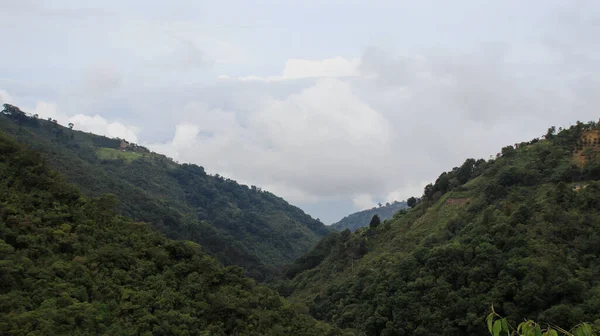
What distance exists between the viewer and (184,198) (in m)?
102

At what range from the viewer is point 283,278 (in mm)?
64000

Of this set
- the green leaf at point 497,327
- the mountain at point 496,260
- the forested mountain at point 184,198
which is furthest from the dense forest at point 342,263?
the forested mountain at point 184,198

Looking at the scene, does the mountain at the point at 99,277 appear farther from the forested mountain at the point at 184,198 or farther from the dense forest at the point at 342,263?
the forested mountain at the point at 184,198

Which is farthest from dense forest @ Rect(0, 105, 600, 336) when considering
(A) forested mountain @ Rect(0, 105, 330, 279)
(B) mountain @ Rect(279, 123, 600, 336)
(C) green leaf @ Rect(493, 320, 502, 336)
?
(A) forested mountain @ Rect(0, 105, 330, 279)

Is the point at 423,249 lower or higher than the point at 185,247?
higher

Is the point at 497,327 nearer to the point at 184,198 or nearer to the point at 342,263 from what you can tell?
the point at 342,263

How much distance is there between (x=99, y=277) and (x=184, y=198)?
260 feet

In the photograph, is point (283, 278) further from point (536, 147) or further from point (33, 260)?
point (33, 260)

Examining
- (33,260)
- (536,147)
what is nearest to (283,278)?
(536,147)

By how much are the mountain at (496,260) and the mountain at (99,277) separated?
10.5 metres

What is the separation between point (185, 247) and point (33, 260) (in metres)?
8.92

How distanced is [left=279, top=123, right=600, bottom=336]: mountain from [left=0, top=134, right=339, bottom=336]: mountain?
10514mm

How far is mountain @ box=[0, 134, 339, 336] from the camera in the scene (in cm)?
2091

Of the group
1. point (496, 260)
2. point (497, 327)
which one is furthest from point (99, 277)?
point (496, 260)
